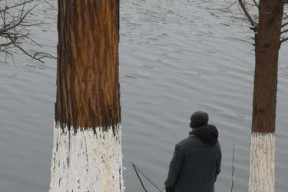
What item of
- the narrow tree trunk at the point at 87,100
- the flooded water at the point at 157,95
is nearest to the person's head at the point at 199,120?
the narrow tree trunk at the point at 87,100

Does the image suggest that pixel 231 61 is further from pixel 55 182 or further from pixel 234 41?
pixel 55 182

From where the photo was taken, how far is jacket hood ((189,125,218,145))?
→ 5898 mm

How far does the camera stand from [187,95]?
2180 cm

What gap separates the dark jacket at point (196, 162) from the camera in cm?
596

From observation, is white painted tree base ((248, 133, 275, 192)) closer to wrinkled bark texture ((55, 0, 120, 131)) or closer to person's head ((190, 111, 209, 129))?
person's head ((190, 111, 209, 129))

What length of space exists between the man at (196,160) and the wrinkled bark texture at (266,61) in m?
1.88

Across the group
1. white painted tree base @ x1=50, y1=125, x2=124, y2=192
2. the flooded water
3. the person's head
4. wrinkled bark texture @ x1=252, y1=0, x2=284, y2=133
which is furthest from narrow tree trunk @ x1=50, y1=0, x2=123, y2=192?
the flooded water

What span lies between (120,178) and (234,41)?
2537 centimetres

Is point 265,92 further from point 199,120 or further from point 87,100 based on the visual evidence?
point 87,100

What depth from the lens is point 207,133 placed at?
5.93 meters

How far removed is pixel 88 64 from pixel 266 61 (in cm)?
495

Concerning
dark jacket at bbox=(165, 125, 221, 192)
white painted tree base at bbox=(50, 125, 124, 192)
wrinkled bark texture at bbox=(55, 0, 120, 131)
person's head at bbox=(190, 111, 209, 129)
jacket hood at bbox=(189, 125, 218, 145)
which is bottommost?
dark jacket at bbox=(165, 125, 221, 192)

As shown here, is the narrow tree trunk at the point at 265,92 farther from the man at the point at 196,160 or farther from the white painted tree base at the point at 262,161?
the man at the point at 196,160

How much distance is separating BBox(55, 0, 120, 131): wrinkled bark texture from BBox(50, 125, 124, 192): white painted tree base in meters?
0.06
